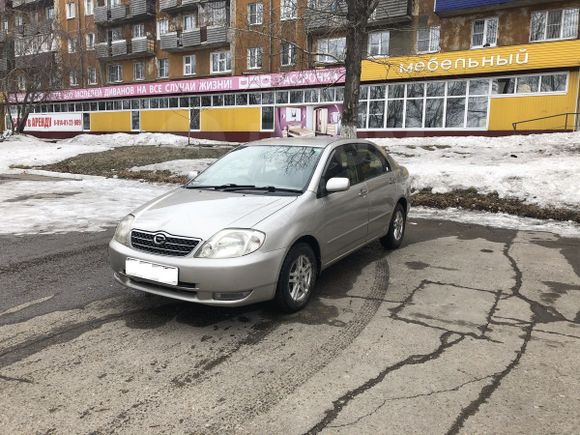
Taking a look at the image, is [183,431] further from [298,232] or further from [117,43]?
[117,43]

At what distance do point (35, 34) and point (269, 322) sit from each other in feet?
100

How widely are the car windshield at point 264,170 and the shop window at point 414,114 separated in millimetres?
20542

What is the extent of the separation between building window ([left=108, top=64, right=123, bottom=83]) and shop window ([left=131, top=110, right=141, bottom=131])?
24.5ft

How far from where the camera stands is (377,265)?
5.84 meters

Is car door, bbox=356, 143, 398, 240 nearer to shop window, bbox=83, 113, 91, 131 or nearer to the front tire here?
the front tire

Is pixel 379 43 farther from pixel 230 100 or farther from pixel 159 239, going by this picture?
pixel 159 239

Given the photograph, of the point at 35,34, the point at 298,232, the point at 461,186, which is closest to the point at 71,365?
the point at 298,232

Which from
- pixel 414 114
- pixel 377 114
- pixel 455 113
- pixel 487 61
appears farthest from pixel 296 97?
pixel 487 61

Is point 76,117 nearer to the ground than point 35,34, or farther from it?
nearer to the ground

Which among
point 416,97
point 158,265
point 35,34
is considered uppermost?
point 35,34

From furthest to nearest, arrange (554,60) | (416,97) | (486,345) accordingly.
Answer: (416,97), (554,60), (486,345)

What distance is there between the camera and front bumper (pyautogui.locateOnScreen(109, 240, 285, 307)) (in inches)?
146

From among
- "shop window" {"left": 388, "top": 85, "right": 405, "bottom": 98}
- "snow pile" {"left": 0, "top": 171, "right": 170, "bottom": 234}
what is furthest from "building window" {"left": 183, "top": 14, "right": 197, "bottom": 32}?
"snow pile" {"left": 0, "top": 171, "right": 170, "bottom": 234}

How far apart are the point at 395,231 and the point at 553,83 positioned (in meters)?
18.4
